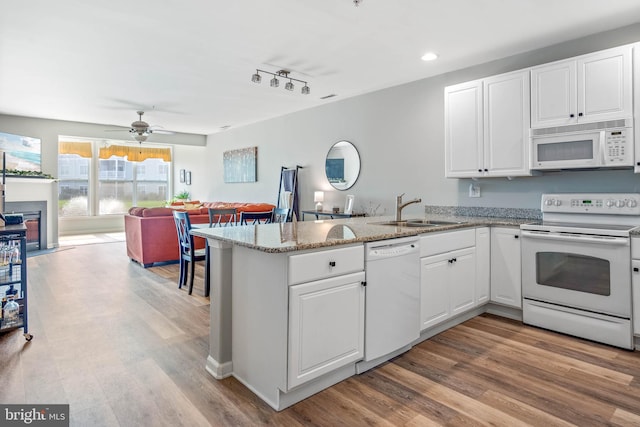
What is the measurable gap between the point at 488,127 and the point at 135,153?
892cm

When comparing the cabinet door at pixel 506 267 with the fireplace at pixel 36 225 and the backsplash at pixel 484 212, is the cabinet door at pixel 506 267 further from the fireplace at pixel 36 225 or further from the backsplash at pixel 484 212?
the fireplace at pixel 36 225

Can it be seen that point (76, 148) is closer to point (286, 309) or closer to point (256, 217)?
point (256, 217)

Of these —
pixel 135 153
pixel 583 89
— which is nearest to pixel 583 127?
pixel 583 89

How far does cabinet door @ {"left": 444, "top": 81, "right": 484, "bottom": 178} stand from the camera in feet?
11.4

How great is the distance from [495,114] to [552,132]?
0.52 meters

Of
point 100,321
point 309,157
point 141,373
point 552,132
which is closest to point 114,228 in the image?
point 309,157

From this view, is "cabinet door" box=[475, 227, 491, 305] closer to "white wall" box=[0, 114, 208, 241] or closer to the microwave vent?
the microwave vent

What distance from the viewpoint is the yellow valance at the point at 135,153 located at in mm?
9086

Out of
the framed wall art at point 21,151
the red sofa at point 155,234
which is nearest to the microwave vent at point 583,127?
the red sofa at point 155,234

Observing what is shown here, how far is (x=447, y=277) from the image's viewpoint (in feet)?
9.29

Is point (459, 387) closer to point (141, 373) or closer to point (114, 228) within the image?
point (141, 373)

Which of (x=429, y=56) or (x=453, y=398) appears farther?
(x=429, y=56)

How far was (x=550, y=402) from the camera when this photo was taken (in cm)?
193

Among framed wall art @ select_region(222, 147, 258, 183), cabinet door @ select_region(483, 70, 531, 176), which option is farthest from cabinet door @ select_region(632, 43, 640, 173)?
framed wall art @ select_region(222, 147, 258, 183)
